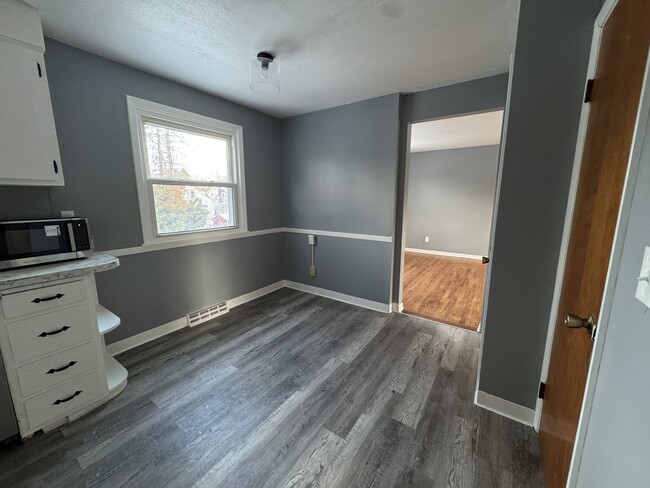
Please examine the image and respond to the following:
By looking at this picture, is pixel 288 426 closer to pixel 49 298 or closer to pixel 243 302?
pixel 49 298

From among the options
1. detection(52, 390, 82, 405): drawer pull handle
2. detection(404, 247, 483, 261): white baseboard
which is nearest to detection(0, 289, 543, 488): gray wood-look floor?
detection(52, 390, 82, 405): drawer pull handle

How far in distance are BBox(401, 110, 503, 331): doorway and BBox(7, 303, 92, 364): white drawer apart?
3.25 metres

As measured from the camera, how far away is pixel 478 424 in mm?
1578

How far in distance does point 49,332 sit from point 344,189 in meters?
2.82

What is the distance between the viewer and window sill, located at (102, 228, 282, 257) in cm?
227

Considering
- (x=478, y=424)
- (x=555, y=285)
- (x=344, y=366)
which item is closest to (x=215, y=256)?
(x=344, y=366)

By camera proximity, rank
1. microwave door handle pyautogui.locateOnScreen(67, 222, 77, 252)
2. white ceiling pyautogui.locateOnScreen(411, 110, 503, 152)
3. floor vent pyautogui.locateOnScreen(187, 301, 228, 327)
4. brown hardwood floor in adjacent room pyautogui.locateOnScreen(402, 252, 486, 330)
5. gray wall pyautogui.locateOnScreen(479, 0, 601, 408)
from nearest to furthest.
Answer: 1. gray wall pyautogui.locateOnScreen(479, 0, 601, 408)
2. microwave door handle pyautogui.locateOnScreen(67, 222, 77, 252)
3. floor vent pyautogui.locateOnScreen(187, 301, 228, 327)
4. brown hardwood floor in adjacent room pyautogui.locateOnScreen(402, 252, 486, 330)
5. white ceiling pyautogui.locateOnScreen(411, 110, 503, 152)

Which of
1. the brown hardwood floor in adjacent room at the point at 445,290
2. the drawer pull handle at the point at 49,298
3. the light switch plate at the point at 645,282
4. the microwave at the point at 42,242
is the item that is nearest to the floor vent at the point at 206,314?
the microwave at the point at 42,242

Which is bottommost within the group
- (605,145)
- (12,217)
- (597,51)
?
(12,217)

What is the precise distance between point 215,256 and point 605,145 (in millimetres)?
3127

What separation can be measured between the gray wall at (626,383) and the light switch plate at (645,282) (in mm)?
21

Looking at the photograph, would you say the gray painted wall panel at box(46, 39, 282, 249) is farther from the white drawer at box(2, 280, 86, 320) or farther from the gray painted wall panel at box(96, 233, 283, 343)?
the white drawer at box(2, 280, 86, 320)

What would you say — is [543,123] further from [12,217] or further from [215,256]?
[12,217]

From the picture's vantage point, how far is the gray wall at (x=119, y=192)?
1.85 metres
